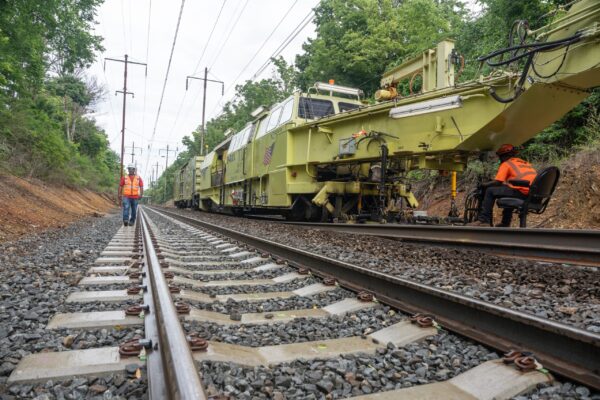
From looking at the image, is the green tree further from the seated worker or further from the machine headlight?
the seated worker

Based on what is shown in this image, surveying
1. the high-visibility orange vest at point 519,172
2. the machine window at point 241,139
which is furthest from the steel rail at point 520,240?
the machine window at point 241,139

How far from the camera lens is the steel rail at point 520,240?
13.6 feet

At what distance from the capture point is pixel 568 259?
4172mm

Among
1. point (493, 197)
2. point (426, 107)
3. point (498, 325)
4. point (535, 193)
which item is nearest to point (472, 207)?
point (493, 197)

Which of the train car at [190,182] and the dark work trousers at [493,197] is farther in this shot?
the train car at [190,182]

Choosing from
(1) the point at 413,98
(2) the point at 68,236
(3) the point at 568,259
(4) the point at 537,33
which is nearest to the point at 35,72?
(2) the point at 68,236

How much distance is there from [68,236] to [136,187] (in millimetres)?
3146

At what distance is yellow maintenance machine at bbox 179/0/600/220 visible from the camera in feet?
16.5

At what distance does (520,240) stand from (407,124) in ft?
9.85

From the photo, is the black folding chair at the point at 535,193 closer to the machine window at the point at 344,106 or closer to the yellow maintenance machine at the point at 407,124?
the yellow maintenance machine at the point at 407,124

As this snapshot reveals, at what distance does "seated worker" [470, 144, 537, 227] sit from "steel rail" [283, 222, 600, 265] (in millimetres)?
1076

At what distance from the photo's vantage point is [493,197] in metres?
6.25

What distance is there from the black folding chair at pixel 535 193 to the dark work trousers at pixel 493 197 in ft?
0.30

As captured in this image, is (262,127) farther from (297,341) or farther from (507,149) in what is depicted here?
(297,341)
